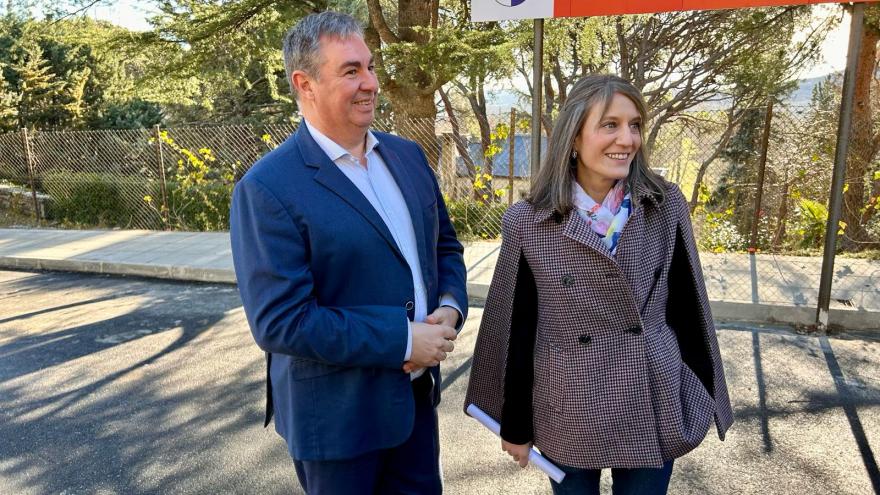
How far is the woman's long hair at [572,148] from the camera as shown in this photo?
1.78 m

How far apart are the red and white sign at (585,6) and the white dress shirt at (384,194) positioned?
10.3 feet

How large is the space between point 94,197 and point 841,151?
1173 cm

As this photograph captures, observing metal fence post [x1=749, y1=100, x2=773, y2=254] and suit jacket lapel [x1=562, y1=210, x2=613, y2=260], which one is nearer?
suit jacket lapel [x1=562, y1=210, x2=613, y2=260]

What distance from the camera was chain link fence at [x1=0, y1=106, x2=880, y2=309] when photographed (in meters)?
6.89

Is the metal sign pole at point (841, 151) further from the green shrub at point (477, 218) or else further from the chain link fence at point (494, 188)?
the green shrub at point (477, 218)

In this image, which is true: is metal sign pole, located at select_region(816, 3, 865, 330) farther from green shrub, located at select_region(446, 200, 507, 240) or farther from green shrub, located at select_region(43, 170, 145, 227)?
green shrub, located at select_region(43, 170, 145, 227)

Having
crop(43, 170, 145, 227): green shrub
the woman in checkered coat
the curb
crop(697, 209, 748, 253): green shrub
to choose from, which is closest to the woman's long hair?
the woman in checkered coat

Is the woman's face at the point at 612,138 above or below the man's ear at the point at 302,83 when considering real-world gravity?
below

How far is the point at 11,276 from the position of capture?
26.5ft

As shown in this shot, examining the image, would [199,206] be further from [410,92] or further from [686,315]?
[686,315]

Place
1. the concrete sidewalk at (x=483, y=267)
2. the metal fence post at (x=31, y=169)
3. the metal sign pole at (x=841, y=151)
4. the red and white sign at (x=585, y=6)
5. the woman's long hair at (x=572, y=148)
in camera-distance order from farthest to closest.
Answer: the metal fence post at (x=31, y=169) → the concrete sidewalk at (x=483, y=267) → the metal sign pole at (x=841, y=151) → the red and white sign at (x=585, y=6) → the woman's long hair at (x=572, y=148)

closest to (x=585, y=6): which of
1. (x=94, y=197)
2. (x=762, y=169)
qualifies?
(x=762, y=169)

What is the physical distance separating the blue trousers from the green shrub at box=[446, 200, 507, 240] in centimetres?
688

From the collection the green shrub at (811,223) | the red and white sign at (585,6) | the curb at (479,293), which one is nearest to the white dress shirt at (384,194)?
the curb at (479,293)
